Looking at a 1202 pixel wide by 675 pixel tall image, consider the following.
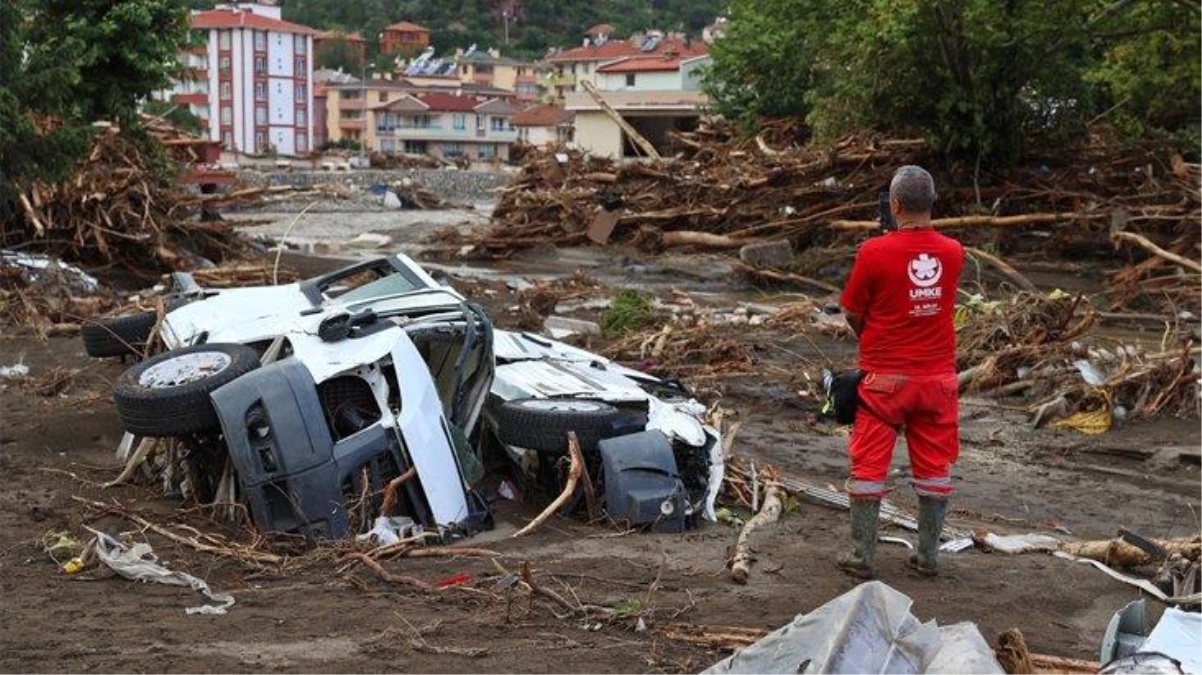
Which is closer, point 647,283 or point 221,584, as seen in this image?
point 221,584

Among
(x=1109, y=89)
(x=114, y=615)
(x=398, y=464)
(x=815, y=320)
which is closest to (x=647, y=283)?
(x=815, y=320)

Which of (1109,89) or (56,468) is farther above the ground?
(1109,89)

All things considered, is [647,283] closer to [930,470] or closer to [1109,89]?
[1109,89]

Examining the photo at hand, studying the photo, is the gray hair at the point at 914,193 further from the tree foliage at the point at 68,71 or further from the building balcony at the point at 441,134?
the building balcony at the point at 441,134

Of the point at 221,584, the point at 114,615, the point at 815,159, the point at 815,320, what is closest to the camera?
the point at 114,615

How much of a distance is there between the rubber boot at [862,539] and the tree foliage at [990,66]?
18.0m

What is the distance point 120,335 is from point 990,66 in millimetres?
18903

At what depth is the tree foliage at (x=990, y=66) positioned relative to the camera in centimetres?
2405

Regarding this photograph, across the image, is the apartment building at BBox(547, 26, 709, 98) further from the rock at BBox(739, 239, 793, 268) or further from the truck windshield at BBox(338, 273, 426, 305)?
the truck windshield at BBox(338, 273, 426, 305)

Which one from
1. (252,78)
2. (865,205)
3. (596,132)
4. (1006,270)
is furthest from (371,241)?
(252,78)

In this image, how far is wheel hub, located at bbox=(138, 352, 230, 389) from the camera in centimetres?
741

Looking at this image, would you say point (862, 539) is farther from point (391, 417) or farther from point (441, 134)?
point (441, 134)

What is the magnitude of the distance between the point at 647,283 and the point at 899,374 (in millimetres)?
17170

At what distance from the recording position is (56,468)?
861 centimetres
